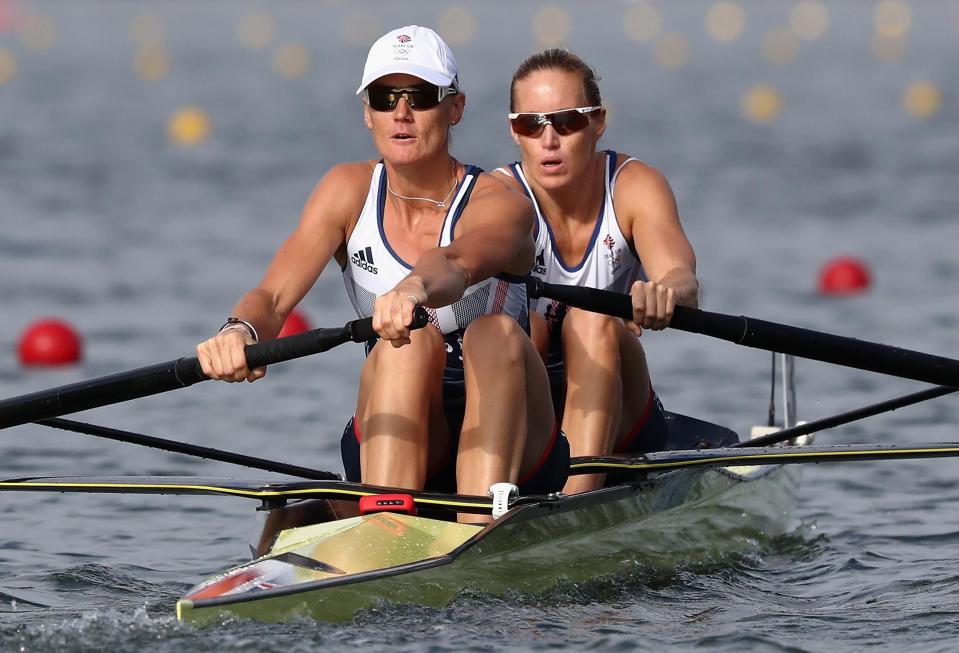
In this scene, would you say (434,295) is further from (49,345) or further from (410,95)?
(49,345)

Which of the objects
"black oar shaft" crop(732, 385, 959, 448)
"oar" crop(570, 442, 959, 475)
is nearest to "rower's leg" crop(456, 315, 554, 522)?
"oar" crop(570, 442, 959, 475)

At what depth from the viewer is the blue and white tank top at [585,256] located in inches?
218

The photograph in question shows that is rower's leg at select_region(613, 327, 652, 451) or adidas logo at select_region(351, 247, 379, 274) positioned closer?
adidas logo at select_region(351, 247, 379, 274)

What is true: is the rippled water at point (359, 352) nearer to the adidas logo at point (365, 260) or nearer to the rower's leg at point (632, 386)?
the rower's leg at point (632, 386)

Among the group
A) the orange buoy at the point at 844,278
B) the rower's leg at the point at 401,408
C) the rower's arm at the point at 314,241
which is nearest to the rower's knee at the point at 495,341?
the rower's leg at the point at 401,408

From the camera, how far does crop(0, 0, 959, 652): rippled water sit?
4770mm

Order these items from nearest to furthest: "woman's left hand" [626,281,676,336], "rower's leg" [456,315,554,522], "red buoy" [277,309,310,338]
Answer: "rower's leg" [456,315,554,522], "woman's left hand" [626,281,676,336], "red buoy" [277,309,310,338]

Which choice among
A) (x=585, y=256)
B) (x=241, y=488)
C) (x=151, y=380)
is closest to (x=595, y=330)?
(x=585, y=256)

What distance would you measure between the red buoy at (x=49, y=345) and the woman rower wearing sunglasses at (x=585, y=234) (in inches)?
195

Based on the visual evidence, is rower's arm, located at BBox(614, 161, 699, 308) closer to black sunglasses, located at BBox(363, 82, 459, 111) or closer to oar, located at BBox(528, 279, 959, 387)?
oar, located at BBox(528, 279, 959, 387)

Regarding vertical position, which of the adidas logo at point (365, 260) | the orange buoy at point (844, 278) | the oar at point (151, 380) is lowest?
the oar at point (151, 380)

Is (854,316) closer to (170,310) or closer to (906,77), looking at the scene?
(170,310)

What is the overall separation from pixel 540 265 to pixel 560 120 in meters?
0.50

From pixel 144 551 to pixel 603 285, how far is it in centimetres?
199
